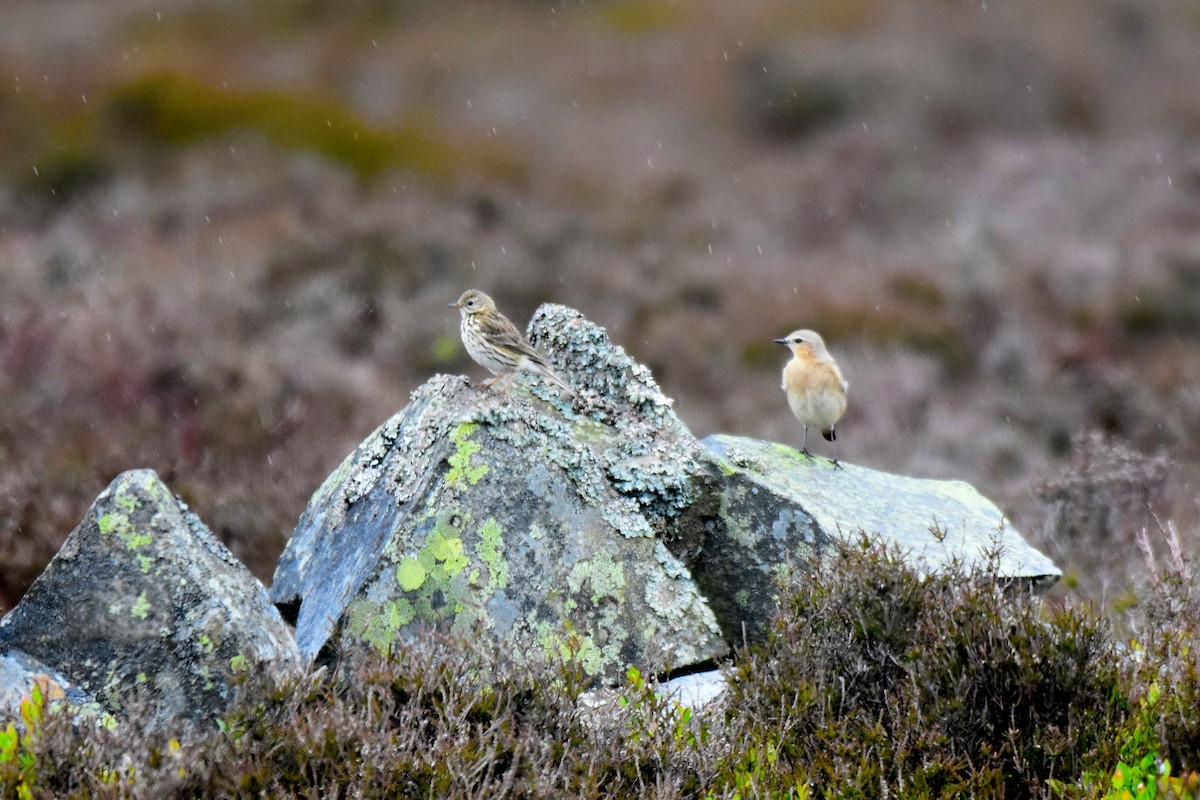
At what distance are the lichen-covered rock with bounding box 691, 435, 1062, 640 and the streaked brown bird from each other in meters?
0.80

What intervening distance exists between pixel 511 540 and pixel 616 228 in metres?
17.4

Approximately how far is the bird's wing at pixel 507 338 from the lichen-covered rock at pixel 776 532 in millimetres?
853

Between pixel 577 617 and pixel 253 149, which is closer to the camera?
pixel 577 617

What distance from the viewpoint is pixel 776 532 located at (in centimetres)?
477

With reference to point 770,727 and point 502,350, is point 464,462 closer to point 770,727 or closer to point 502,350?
point 502,350

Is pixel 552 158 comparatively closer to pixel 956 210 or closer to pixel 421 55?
pixel 421 55

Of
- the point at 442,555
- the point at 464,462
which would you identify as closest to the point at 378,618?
the point at 442,555

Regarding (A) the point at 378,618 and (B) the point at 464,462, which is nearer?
(A) the point at 378,618

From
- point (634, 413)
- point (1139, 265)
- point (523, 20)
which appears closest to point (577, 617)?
point (634, 413)

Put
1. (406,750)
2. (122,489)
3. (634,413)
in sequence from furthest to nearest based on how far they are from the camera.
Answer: (634,413) < (122,489) < (406,750)

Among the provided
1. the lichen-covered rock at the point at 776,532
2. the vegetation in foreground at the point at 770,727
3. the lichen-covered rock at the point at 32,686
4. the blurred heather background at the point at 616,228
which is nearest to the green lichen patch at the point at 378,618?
the vegetation in foreground at the point at 770,727

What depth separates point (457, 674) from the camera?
357cm

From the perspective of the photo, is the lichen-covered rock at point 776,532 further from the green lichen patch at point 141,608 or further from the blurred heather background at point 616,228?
the green lichen patch at point 141,608

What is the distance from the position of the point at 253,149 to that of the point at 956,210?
13.3m
